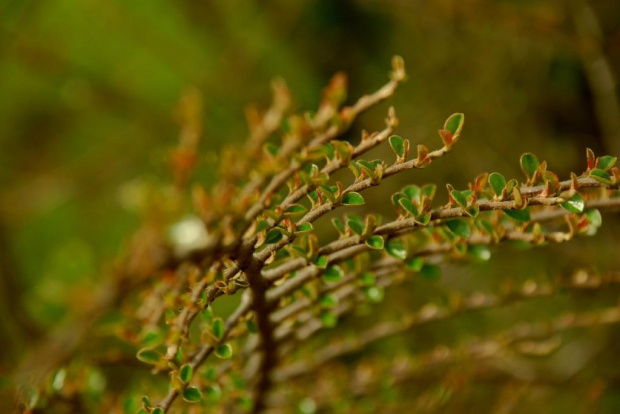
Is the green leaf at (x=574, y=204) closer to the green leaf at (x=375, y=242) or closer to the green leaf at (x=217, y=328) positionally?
the green leaf at (x=375, y=242)

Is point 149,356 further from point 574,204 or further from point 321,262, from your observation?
point 574,204

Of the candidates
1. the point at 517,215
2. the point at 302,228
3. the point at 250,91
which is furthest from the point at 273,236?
the point at 250,91

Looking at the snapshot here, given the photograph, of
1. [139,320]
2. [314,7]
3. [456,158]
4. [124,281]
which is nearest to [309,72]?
[314,7]

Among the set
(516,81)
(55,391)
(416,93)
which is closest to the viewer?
(55,391)

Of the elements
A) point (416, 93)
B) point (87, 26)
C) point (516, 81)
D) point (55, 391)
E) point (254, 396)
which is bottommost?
point (254, 396)

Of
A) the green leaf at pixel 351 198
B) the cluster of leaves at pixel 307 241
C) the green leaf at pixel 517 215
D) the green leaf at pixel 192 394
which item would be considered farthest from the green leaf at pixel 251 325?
the green leaf at pixel 517 215

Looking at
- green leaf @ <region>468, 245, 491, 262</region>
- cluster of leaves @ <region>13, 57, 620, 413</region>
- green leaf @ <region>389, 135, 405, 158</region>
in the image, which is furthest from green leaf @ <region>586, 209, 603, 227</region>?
green leaf @ <region>389, 135, 405, 158</region>

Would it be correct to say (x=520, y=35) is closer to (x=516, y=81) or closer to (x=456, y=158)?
(x=516, y=81)
